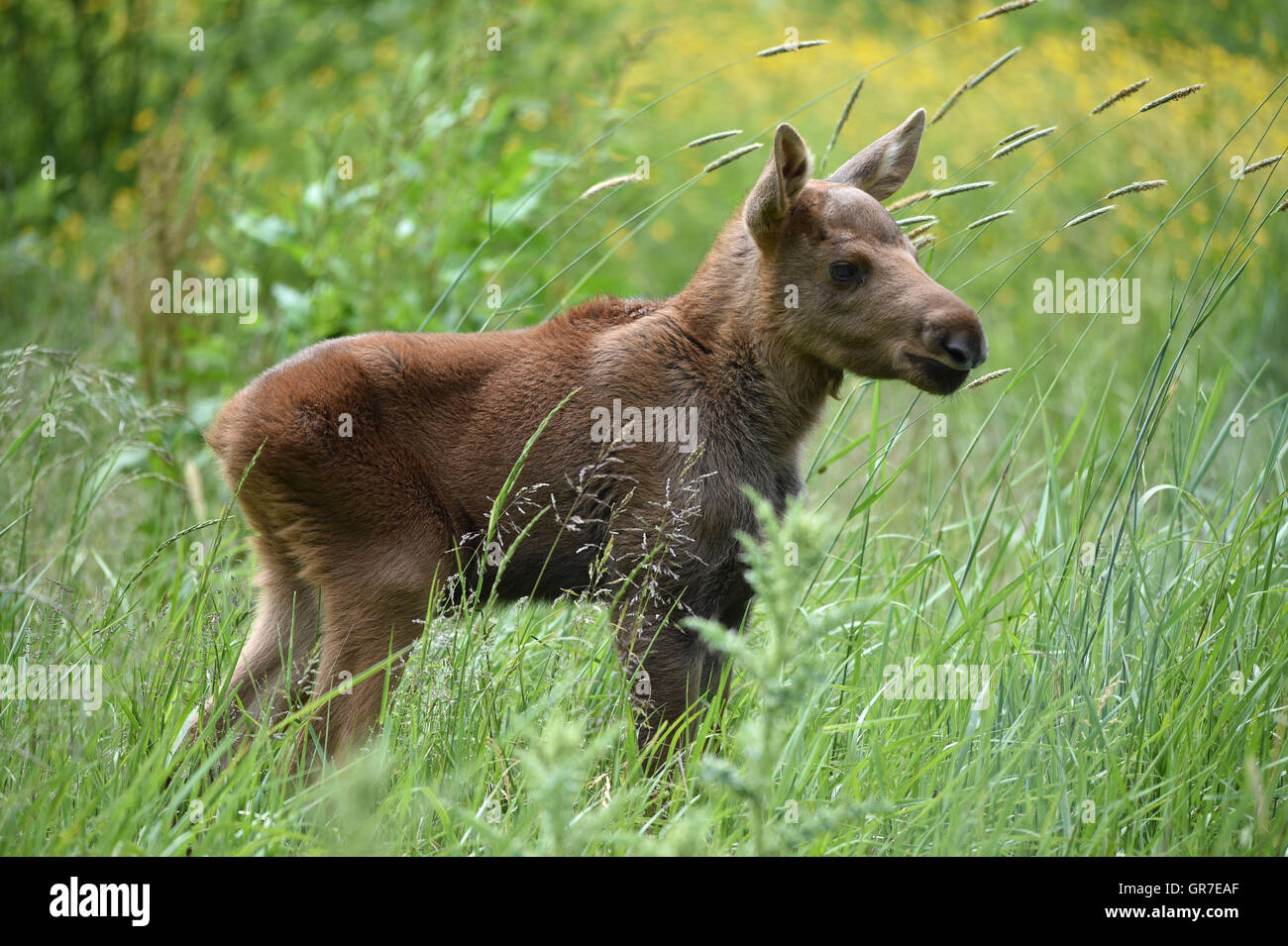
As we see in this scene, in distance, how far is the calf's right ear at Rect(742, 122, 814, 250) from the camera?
359 cm

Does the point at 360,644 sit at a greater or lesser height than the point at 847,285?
lesser

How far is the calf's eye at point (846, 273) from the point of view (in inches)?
146

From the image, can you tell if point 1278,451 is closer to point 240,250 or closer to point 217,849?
point 217,849

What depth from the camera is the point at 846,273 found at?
3729 mm

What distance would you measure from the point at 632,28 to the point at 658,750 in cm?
1026

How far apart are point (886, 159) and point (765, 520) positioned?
1.47m

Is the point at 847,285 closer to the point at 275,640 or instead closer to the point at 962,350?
the point at 962,350

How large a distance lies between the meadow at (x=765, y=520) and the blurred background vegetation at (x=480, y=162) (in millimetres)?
41
